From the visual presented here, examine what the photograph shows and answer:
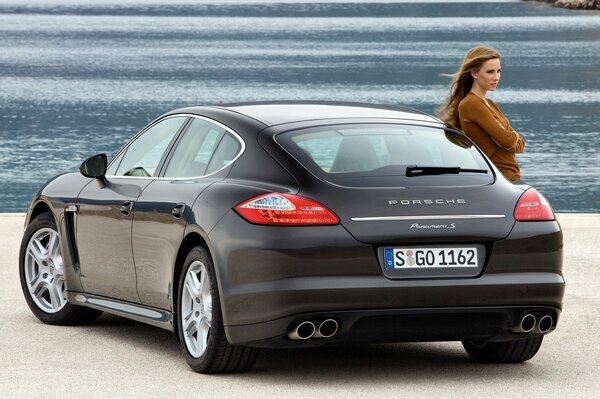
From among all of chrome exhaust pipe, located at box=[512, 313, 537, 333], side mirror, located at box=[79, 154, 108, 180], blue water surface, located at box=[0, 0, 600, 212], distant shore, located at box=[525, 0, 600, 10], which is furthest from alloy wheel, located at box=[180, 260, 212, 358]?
distant shore, located at box=[525, 0, 600, 10]

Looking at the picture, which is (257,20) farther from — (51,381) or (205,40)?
(51,381)

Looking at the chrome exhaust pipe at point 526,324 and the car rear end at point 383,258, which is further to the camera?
the chrome exhaust pipe at point 526,324

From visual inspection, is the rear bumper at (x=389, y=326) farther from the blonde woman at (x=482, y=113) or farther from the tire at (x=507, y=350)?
the blonde woman at (x=482, y=113)

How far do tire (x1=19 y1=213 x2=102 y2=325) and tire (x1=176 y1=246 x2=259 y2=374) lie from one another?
173cm

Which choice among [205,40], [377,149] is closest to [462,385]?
[377,149]

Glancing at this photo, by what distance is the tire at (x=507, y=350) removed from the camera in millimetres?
8219

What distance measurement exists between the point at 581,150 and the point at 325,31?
121 meters

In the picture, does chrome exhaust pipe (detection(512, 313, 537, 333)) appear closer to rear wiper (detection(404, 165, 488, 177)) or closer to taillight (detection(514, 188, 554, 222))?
taillight (detection(514, 188, 554, 222))

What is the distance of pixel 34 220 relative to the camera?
32.1 ft

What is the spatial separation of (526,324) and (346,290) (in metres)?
0.98

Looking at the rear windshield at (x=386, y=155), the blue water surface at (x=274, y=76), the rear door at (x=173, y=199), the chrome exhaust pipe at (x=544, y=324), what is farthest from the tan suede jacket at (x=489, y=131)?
the blue water surface at (x=274, y=76)

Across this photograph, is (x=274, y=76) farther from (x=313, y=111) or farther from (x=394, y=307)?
(x=394, y=307)

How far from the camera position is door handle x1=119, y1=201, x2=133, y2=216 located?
337 inches

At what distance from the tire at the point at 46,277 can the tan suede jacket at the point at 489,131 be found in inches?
99.1
